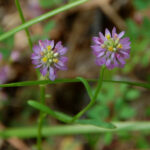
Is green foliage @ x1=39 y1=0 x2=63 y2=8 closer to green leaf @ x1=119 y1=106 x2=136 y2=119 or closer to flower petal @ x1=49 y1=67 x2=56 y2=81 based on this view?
green leaf @ x1=119 y1=106 x2=136 y2=119

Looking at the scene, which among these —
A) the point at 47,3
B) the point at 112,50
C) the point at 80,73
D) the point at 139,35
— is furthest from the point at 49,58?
the point at 47,3

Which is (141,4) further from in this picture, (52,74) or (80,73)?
(52,74)

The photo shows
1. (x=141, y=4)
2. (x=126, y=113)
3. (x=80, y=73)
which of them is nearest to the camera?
(x=126, y=113)

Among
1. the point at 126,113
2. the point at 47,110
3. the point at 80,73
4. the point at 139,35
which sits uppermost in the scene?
the point at 80,73

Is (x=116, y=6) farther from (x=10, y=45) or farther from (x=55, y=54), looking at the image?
(x=55, y=54)

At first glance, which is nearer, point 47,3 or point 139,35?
point 139,35

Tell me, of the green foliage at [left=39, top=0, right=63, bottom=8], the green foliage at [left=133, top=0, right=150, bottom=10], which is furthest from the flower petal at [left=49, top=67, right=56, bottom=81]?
the green foliage at [left=39, top=0, right=63, bottom=8]
